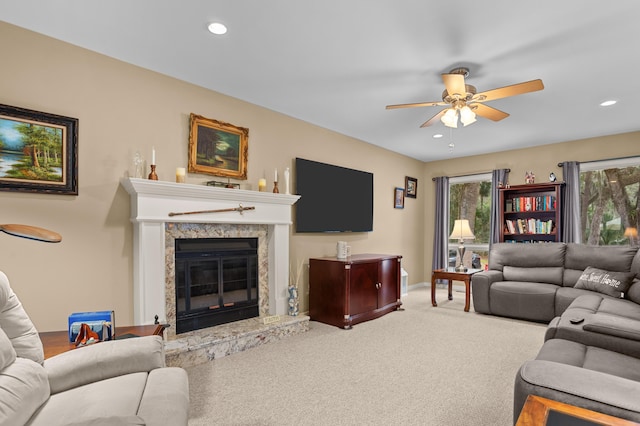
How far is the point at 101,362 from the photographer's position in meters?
1.61

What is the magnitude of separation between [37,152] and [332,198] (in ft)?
10.5

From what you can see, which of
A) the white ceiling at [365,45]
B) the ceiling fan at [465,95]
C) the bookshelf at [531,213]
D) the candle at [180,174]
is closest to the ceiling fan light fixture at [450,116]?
the ceiling fan at [465,95]

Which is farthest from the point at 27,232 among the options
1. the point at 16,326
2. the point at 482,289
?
the point at 482,289

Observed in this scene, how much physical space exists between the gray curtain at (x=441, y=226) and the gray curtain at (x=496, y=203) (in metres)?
0.83

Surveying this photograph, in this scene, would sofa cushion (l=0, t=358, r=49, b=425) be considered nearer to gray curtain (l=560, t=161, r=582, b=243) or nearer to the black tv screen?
the black tv screen

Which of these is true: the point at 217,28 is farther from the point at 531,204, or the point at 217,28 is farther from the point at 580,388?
the point at 531,204

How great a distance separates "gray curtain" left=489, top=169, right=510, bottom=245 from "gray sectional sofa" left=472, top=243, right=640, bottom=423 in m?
0.70

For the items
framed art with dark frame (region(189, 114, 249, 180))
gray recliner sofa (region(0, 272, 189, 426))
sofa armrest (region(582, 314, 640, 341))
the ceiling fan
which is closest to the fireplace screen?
framed art with dark frame (region(189, 114, 249, 180))

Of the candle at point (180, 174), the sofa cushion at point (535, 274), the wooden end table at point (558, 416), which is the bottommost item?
the sofa cushion at point (535, 274)

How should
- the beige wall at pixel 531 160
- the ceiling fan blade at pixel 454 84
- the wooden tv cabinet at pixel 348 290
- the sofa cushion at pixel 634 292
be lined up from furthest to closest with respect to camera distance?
the beige wall at pixel 531 160 < the wooden tv cabinet at pixel 348 290 < the sofa cushion at pixel 634 292 < the ceiling fan blade at pixel 454 84

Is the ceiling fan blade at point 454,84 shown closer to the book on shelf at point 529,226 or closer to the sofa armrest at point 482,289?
the sofa armrest at point 482,289

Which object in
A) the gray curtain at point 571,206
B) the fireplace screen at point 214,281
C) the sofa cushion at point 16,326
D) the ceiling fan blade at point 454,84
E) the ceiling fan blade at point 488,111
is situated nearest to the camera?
the sofa cushion at point 16,326

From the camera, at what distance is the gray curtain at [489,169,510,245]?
5.70 m

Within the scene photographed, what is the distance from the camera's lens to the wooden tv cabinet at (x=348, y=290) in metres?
3.92
